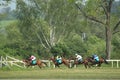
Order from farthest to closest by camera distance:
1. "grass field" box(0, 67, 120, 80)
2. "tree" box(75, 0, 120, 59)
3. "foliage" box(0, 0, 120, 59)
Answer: "foliage" box(0, 0, 120, 59), "tree" box(75, 0, 120, 59), "grass field" box(0, 67, 120, 80)

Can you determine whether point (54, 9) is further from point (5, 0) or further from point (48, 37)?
point (5, 0)

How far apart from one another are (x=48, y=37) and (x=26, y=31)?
369cm

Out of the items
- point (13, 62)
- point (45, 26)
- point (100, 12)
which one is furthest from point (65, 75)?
point (45, 26)

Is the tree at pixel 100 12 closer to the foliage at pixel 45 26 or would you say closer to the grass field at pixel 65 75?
the foliage at pixel 45 26

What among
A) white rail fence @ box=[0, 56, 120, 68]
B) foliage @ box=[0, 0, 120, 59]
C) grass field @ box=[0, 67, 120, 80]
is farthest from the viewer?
foliage @ box=[0, 0, 120, 59]

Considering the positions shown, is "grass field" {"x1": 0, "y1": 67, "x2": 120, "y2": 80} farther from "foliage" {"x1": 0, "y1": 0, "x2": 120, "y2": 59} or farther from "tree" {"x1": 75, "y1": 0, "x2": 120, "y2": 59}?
"foliage" {"x1": 0, "y1": 0, "x2": 120, "y2": 59}

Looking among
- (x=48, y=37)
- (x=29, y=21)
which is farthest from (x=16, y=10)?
(x=48, y=37)

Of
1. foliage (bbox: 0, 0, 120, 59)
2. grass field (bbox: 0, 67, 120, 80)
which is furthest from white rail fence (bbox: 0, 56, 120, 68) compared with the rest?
foliage (bbox: 0, 0, 120, 59)

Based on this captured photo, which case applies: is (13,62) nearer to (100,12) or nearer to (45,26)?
(100,12)

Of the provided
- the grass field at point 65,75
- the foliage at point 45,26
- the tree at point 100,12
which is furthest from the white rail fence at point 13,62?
the foliage at point 45,26

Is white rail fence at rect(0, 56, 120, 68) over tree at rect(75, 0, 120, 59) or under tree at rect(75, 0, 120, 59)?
under

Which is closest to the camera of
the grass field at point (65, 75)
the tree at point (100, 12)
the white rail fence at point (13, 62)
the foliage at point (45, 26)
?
the grass field at point (65, 75)

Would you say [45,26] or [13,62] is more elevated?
[45,26]

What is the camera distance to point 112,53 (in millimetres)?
66375
